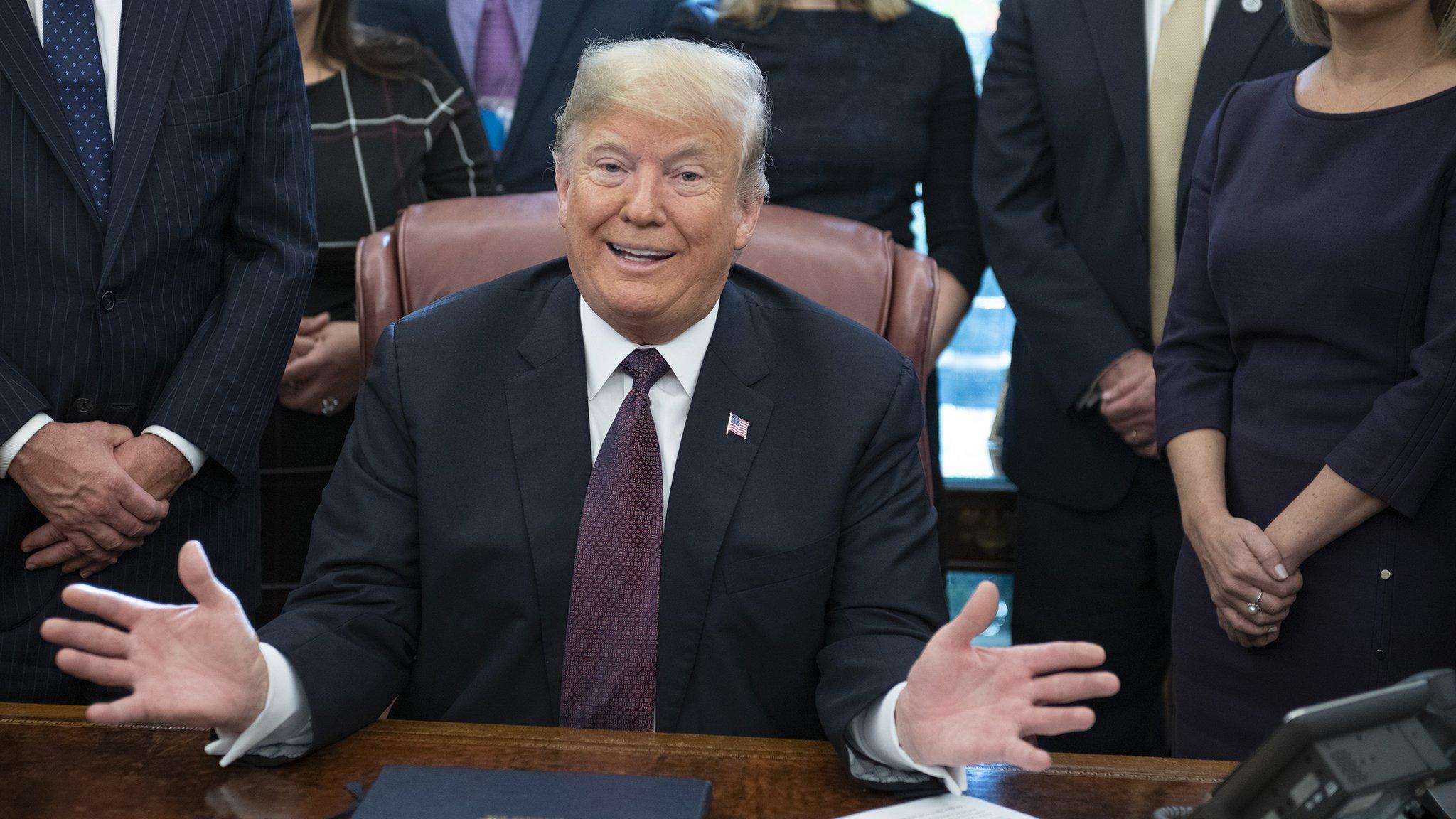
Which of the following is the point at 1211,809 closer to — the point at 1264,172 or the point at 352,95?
the point at 1264,172

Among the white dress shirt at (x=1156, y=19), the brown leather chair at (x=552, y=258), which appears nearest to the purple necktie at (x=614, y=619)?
the brown leather chair at (x=552, y=258)

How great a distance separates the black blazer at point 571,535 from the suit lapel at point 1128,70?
99cm

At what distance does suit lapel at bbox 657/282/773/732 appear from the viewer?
5.53ft

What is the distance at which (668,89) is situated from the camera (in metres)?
1.72

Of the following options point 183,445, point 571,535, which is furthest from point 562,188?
point 183,445

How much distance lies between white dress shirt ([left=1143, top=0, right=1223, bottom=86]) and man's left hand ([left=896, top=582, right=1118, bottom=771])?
A: 1.57 m

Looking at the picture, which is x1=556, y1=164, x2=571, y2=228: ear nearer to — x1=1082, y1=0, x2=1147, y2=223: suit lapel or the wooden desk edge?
the wooden desk edge

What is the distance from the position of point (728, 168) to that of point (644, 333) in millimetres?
238

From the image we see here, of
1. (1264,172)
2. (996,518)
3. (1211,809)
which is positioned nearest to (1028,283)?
(1264,172)

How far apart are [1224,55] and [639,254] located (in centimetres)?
129

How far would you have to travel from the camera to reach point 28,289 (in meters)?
1.95

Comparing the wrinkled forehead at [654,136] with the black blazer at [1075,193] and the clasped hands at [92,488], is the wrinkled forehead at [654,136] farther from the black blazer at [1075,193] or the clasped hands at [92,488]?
the black blazer at [1075,193]

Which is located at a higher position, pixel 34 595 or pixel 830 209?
pixel 830 209

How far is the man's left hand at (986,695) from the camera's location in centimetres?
130
